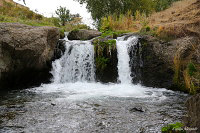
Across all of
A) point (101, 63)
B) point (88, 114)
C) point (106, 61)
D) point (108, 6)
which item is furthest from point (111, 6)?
point (88, 114)

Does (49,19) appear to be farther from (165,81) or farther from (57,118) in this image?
(57,118)

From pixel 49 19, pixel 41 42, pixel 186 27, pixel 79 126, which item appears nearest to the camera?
pixel 79 126

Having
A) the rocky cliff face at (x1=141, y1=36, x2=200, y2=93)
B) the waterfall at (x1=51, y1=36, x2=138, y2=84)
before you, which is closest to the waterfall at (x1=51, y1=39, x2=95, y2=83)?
the waterfall at (x1=51, y1=36, x2=138, y2=84)

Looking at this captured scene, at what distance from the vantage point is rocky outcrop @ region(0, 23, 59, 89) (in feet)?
21.6

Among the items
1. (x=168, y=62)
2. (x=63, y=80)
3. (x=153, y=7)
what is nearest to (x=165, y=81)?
(x=168, y=62)

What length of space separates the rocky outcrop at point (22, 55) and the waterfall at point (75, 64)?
0.60 metres

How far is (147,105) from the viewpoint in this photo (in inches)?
185

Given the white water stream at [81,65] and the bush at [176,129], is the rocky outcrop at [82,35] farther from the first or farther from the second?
the bush at [176,129]

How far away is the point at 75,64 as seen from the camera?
8.77 metres

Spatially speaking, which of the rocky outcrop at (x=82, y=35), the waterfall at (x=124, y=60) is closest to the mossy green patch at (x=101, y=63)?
the waterfall at (x=124, y=60)

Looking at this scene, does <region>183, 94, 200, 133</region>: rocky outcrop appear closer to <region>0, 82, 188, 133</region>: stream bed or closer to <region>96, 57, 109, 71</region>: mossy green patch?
<region>0, 82, 188, 133</region>: stream bed

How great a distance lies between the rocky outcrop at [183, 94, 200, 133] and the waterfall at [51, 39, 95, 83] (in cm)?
633

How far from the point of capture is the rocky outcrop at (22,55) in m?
6.58

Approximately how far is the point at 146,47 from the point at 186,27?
6.44 feet
